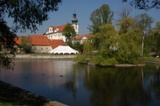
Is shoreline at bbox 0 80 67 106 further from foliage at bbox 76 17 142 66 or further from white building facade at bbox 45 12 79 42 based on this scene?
white building facade at bbox 45 12 79 42

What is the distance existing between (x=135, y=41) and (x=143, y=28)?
18.8m

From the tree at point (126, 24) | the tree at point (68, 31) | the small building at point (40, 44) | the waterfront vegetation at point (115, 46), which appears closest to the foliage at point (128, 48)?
the waterfront vegetation at point (115, 46)

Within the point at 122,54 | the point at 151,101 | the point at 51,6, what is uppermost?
the point at 51,6

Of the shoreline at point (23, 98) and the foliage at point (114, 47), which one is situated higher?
the foliage at point (114, 47)

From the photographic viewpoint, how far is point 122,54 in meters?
34.8

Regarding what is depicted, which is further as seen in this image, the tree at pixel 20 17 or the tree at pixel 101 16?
the tree at pixel 101 16

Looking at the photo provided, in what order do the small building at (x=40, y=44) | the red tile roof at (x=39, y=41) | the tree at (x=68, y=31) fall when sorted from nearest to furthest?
1. the small building at (x=40, y=44)
2. the red tile roof at (x=39, y=41)
3. the tree at (x=68, y=31)

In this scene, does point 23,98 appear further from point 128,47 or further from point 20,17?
point 128,47

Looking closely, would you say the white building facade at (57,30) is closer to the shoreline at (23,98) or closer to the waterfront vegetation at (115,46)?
the waterfront vegetation at (115,46)

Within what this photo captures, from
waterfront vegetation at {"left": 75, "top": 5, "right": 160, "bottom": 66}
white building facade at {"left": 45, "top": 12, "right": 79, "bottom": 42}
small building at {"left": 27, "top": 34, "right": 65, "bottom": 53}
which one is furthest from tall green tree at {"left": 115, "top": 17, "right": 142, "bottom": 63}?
white building facade at {"left": 45, "top": 12, "right": 79, "bottom": 42}

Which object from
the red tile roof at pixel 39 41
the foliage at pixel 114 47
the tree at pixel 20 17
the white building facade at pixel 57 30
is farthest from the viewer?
the white building facade at pixel 57 30

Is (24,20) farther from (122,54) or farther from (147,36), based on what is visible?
(147,36)

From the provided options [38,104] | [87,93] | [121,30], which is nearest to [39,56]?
[121,30]

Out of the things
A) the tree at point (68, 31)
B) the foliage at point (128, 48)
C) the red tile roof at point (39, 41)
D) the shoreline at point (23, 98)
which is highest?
the tree at point (68, 31)
